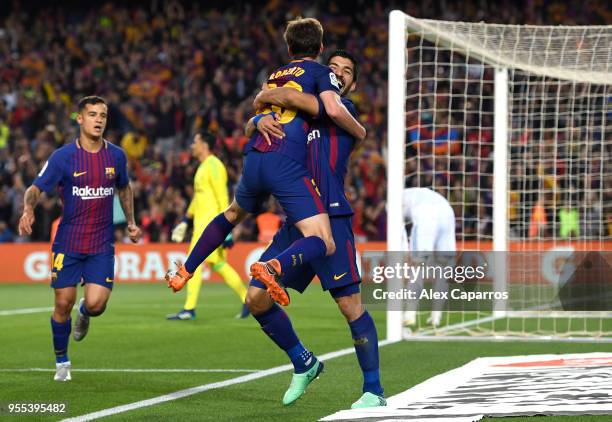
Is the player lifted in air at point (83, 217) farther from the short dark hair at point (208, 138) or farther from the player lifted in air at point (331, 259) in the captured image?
the short dark hair at point (208, 138)

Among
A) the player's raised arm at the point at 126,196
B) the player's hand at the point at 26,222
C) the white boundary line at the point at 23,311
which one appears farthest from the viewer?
the white boundary line at the point at 23,311

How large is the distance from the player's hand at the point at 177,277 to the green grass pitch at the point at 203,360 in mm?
713

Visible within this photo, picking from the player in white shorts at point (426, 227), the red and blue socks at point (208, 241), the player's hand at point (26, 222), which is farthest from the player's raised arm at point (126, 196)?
the player in white shorts at point (426, 227)

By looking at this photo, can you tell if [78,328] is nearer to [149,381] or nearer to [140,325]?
[149,381]

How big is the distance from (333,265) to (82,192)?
3094 millimetres

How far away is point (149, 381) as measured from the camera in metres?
8.34

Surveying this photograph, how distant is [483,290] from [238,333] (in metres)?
4.25

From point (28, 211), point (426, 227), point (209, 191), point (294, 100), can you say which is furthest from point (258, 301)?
point (209, 191)

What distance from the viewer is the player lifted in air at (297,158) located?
6250 millimetres

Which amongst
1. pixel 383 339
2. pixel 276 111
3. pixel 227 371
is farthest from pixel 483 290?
pixel 276 111

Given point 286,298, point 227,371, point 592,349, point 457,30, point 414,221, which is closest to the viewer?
point 286,298

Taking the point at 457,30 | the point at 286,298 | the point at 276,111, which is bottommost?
the point at 286,298

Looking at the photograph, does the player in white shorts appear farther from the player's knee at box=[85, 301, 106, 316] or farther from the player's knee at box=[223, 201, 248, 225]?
the player's knee at box=[223, 201, 248, 225]

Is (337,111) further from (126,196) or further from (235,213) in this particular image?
(126,196)
